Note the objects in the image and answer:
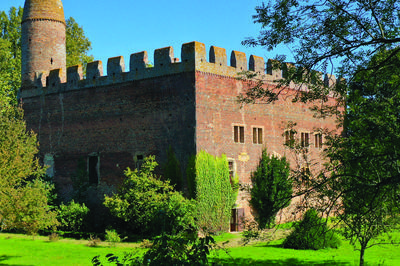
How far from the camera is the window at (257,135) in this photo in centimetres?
2522

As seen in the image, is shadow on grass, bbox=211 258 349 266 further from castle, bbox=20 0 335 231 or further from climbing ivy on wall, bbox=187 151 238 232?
climbing ivy on wall, bbox=187 151 238 232

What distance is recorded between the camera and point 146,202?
69.1 ft

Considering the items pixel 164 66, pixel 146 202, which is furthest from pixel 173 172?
pixel 164 66

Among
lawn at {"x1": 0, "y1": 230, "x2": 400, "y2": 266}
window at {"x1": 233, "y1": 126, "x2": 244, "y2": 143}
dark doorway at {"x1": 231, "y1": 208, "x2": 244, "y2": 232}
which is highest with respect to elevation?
window at {"x1": 233, "y1": 126, "x2": 244, "y2": 143}

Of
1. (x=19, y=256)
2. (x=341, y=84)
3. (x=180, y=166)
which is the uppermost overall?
(x=341, y=84)

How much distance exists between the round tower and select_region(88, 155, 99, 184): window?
5.44 meters

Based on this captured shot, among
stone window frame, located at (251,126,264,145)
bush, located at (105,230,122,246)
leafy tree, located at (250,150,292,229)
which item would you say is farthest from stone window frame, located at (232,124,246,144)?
bush, located at (105,230,122,246)

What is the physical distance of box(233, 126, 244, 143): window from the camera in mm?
23998

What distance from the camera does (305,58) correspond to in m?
9.52

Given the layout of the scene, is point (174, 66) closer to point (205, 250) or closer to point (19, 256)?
point (19, 256)

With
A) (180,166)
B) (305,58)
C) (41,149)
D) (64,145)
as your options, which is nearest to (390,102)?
(305,58)

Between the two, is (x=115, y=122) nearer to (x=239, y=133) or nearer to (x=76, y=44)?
(x=239, y=133)

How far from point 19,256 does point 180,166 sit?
813 cm

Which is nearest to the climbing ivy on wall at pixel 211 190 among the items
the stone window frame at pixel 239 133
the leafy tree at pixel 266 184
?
the stone window frame at pixel 239 133
